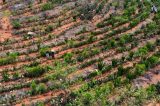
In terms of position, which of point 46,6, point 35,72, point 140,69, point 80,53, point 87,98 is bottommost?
point 87,98

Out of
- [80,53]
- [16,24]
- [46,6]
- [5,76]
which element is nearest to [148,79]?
[80,53]

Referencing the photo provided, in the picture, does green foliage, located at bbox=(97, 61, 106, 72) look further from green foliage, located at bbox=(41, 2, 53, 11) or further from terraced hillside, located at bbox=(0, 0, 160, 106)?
green foliage, located at bbox=(41, 2, 53, 11)

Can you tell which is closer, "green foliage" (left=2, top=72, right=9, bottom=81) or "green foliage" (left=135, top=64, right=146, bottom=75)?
"green foliage" (left=135, top=64, right=146, bottom=75)

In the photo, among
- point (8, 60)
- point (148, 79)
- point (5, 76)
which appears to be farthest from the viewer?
point (8, 60)

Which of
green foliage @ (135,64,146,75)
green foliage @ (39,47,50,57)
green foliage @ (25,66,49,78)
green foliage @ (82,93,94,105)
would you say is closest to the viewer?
green foliage @ (82,93,94,105)

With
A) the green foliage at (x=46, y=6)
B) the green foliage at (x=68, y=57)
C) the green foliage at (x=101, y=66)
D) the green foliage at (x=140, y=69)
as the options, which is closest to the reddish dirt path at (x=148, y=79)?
the green foliage at (x=140, y=69)

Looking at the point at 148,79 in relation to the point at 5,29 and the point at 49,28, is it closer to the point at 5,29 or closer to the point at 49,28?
the point at 49,28

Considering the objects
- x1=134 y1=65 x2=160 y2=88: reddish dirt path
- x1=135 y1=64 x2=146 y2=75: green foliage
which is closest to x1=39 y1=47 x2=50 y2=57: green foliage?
x1=135 y1=64 x2=146 y2=75: green foliage

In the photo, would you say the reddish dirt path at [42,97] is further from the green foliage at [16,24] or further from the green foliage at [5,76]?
the green foliage at [16,24]
